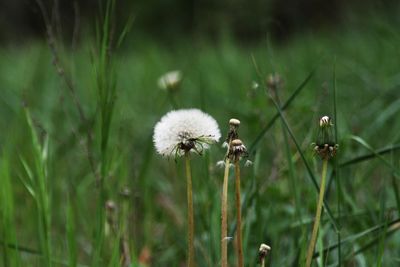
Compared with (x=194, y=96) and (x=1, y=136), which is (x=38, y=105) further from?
(x=194, y=96)

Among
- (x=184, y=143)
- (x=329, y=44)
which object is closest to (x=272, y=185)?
(x=184, y=143)

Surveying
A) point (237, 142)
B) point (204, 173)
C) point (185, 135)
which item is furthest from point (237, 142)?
point (204, 173)

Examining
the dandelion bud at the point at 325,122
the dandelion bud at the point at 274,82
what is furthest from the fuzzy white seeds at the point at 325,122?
the dandelion bud at the point at 274,82

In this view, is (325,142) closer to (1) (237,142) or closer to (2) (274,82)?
(1) (237,142)

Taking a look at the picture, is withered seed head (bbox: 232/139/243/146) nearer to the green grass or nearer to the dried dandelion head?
the dried dandelion head

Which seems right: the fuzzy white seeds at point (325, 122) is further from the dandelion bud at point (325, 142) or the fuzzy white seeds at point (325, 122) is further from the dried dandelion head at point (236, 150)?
the dried dandelion head at point (236, 150)

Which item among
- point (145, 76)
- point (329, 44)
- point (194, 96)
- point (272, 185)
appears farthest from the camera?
point (329, 44)
